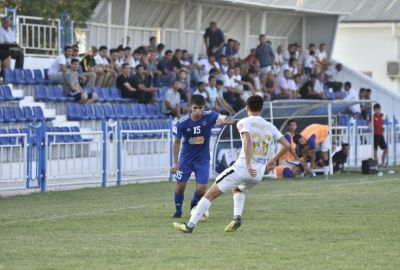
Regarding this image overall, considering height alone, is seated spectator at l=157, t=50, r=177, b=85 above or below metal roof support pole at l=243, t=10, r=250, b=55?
below

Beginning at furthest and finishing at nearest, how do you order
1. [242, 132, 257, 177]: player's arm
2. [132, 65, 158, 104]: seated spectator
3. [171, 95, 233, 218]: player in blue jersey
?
[132, 65, 158, 104]: seated spectator < [171, 95, 233, 218]: player in blue jersey < [242, 132, 257, 177]: player's arm

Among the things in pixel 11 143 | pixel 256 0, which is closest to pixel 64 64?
pixel 11 143

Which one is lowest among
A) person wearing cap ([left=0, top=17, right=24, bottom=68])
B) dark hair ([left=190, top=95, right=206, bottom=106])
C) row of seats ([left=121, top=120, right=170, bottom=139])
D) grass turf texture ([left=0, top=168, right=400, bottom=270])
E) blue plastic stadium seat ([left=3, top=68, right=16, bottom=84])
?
grass turf texture ([left=0, top=168, right=400, bottom=270])

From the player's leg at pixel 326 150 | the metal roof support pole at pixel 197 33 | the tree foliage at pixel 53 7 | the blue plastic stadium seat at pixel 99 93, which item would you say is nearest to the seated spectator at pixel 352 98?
the metal roof support pole at pixel 197 33

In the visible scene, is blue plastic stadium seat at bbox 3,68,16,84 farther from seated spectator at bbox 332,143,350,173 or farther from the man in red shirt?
the man in red shirt

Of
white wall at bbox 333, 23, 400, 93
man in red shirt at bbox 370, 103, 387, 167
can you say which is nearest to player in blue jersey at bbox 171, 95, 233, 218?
man in red shirt at bbox 370, 103, 387, 167

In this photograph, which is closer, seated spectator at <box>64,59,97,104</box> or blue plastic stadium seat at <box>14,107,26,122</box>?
blue plastic stadium seat at <box>14,107,26,122</box>

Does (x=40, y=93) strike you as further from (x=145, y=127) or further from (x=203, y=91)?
(x=203, y=91)

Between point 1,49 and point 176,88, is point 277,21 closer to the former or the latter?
point 176,88

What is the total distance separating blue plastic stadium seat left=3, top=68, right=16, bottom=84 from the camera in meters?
27.3

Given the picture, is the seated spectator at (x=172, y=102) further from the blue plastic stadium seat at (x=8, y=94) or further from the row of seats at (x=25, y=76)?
the blue plastic stadium seat at (x=8, y=94)

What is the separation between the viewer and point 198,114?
1634cm

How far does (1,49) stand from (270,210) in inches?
452

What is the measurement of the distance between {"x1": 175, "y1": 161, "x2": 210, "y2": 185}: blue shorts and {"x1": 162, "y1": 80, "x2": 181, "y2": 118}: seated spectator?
1337 centimetres
